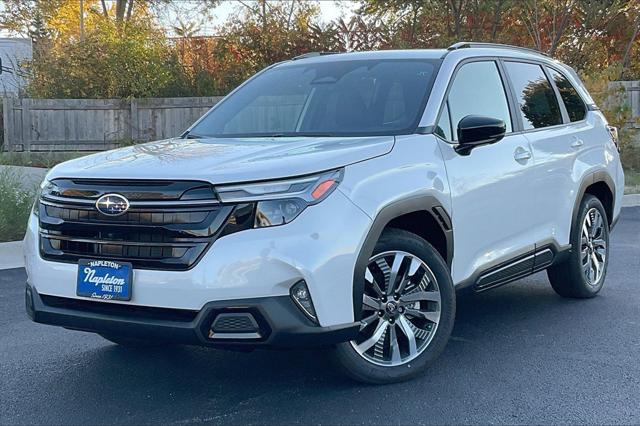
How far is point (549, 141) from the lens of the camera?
18.8 feet

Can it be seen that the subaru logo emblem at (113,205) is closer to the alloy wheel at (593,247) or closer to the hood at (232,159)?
the hood at (232,159)

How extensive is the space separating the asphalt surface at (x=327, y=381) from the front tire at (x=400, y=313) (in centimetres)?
13

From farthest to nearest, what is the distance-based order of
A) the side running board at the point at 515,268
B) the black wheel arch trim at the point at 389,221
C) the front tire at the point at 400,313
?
the side running board at the point at 515,268 < the front tire at the point at 400,313 < the black wheel arch trim at the point at 389,221

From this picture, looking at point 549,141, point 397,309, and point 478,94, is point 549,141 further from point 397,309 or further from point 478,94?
point 397,309

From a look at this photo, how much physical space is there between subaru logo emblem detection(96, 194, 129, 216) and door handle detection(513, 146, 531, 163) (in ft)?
8.47

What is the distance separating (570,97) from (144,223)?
4.00 meters

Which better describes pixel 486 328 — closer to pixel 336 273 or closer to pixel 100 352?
pixel 336 273

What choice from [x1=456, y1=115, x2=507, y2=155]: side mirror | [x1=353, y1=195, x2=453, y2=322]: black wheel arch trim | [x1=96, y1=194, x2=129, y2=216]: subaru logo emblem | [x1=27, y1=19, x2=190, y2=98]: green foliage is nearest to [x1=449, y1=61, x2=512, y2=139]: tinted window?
[x1=456, y1=115, x2=507, y2=155]: side mirror

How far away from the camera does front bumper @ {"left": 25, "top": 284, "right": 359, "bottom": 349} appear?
369 cm

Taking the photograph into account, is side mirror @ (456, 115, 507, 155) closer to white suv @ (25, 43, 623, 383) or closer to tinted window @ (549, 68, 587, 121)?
white suv @ (25, 43, 623, 383)

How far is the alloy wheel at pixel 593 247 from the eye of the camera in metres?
6.32

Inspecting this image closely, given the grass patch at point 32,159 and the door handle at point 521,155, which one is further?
the grass patch at point 32,159

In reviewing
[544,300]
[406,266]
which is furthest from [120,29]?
[406,266]

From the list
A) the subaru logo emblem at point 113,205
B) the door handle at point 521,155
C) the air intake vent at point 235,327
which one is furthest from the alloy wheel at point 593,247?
the subaru logo emblem at point 113,205
